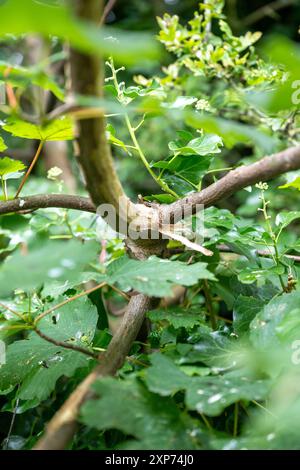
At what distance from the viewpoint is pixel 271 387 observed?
0.38 meters

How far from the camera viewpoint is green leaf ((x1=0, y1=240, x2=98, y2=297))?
1.04 feet

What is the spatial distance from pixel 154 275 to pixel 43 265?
0.12 metres

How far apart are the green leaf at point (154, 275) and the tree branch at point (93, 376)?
0.22ft

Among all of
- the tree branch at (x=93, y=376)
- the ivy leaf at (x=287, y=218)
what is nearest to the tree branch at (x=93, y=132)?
the tree branch at (x=93, y=376)

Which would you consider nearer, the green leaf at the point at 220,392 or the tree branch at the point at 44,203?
the green leaf at the point at 220,392

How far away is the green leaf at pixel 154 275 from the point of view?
1.28 feet

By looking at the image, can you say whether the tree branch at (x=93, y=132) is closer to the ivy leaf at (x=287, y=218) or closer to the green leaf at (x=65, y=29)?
the green leaf at (x=65, y=29)

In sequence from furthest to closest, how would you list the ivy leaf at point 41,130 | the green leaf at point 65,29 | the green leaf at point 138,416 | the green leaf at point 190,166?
the green leaf at point 190,166 → the ivy leaf at point 41,130 → the green leaf at point 138,416 → the green leaf at point 65,29

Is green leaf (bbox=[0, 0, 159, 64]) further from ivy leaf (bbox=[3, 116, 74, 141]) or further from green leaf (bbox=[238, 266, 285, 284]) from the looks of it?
green leaf (bbox=[238, 266, 285, 284])

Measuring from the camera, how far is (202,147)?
22.7 inches

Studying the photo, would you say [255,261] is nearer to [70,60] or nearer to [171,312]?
[171,312]
